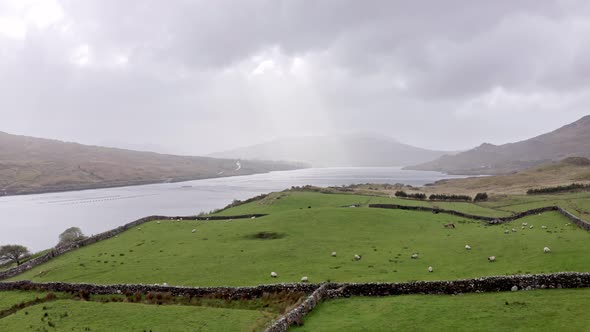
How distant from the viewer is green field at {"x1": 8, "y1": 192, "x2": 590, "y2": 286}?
86.2 ft

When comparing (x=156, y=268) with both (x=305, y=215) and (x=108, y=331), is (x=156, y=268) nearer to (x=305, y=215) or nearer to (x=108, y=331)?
(x=108, y=331)

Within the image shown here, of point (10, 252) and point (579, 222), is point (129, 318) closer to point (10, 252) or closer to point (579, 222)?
point (579, 222)

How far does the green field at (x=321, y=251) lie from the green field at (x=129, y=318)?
533 centimetres

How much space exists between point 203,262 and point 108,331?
13677 mm

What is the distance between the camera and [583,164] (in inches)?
6373

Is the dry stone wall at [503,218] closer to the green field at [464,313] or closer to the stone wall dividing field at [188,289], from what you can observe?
the green field at [464,313]

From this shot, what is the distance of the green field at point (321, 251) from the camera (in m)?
26.3

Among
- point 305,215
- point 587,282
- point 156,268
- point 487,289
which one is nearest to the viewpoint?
point 587,282

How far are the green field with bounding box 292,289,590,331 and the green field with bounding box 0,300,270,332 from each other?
4.19m

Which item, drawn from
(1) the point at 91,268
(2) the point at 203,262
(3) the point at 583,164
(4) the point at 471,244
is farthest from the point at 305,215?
(3) the point at 583,164

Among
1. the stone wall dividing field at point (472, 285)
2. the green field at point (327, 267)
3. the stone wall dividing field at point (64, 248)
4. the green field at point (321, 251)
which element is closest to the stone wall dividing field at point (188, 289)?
the green field at point (327, 267)

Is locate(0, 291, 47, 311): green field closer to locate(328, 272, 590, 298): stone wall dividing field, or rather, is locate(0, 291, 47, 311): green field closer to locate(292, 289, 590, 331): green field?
locate(292, 289, 590, 331): green field

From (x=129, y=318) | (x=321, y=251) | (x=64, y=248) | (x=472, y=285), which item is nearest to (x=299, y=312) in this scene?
(x=472, y=285)

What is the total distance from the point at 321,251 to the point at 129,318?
1836 centimetres
